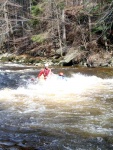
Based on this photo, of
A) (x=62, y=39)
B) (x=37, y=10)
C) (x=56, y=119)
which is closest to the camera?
(x=56, y=119)

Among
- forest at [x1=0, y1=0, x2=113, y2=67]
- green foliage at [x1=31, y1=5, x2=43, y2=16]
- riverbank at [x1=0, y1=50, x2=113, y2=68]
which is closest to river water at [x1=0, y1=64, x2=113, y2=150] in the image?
riverbank at [x1=0, y1=50, x2=113, y2=68]

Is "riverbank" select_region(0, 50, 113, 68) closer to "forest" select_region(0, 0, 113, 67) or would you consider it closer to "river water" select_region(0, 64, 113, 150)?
"forest" select_region(0, 0, 113, 67)

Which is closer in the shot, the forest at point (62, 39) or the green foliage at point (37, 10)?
the forest at point (62, 39)

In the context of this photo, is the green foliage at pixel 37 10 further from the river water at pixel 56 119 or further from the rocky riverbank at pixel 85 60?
the river water at pixel 56 119

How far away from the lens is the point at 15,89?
1239 centimetres

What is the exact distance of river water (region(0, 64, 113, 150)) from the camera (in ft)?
18.5

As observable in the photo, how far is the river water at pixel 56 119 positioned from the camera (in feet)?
18.5

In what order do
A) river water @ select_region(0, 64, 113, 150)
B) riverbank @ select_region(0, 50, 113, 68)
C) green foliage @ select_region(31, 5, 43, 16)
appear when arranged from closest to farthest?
river water @ select_region(0, 64, 113, 150) < riverbank @ select_region(0, 50, 113, 68) < green foliage @ select_region(31, 5, 43, 16)

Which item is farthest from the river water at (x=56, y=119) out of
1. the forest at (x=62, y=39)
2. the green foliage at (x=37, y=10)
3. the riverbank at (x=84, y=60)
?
the green foliage at (x=37, y=10)

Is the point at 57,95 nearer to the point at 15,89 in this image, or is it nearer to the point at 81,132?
the point at 15,89

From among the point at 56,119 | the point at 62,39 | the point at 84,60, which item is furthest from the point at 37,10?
the point at 56,119

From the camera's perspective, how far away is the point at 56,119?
7230mm

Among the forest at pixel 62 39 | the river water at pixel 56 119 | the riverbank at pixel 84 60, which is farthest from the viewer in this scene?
the forest at pixel 62 39

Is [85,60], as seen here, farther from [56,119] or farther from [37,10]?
[56,119]
